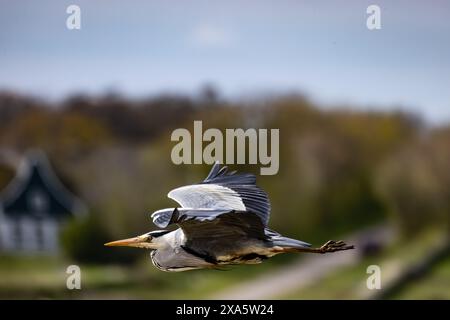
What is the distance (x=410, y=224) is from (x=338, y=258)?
0.53 metres

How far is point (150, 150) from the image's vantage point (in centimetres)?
859

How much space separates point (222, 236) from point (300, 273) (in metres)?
3.02

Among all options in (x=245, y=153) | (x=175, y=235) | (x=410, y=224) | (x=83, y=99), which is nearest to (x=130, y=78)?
(x=83, y=99)

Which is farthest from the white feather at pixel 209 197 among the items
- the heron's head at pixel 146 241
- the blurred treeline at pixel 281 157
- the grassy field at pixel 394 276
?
the grassy field at pixel 394 276

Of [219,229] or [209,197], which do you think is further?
[209,197]

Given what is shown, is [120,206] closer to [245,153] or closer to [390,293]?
[245,153]

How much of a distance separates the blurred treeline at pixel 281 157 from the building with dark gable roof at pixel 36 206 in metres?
0.07

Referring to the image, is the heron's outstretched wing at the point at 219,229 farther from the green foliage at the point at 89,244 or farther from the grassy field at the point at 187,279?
the green foliage at the point at 89,244

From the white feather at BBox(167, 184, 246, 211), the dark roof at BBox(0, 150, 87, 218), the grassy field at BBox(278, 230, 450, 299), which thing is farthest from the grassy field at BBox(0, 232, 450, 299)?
the white feather at BBox(167, 184, 246, 211)

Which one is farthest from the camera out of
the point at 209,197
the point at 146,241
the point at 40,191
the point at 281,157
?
the point at 40,191

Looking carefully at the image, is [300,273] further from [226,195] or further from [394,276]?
[226,195]

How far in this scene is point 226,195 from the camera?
228 inches

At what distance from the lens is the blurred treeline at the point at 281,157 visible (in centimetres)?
850

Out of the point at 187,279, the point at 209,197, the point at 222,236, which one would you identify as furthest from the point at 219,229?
the point at 187,279
